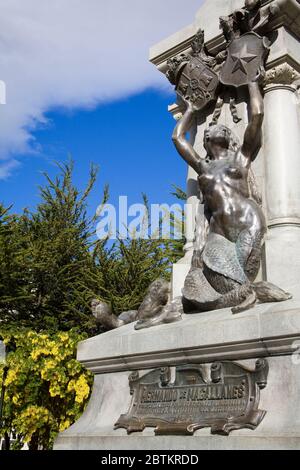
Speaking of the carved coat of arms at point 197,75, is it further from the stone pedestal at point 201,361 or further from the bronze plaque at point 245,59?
the stone pedestal at point 201,361

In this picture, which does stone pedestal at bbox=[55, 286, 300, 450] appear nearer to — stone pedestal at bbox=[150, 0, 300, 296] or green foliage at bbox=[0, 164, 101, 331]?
stone pedestal at bbox=[150, 0, 300, 296]

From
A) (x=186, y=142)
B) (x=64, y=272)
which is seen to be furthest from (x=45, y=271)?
(x=186, y=142)

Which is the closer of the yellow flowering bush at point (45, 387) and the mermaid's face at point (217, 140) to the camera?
the mermaid's face at point (217, 140)

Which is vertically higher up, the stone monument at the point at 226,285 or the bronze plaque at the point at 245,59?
the bronze plaque at the point at 245,59

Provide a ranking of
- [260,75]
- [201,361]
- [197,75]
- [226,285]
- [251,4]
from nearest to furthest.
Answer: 1. [201,361]
2. [226,285]
3. [260,75]
4. [251,4]
5. [197,75]

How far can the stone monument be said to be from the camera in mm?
5320

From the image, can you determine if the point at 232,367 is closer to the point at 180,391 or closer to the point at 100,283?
the point at 180,391

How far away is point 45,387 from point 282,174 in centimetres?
765

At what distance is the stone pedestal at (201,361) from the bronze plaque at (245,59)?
3.17 m

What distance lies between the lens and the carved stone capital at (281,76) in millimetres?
7605

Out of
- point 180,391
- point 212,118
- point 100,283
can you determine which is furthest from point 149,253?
point 180,391

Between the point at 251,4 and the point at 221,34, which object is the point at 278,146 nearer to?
the point at 251,4

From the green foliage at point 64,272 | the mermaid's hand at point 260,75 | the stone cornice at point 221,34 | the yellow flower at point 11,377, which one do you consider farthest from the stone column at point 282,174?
the green foliage at point 64,272

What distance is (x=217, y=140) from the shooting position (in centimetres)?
758
